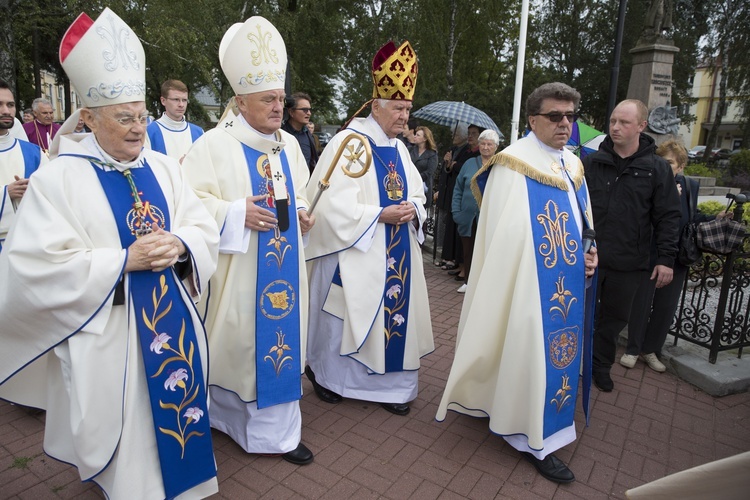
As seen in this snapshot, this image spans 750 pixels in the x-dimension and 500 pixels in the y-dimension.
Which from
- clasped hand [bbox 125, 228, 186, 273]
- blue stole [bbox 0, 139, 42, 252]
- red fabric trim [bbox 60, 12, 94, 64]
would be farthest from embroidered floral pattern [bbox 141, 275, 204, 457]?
blue stole [bbox 0, 139, 42, 252]

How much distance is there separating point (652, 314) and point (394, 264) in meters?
2.46

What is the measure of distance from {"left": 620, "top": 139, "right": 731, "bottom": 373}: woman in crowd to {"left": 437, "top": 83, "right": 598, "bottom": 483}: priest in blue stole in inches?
61.6

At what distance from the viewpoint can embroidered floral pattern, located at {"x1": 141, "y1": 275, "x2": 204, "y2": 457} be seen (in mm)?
2311

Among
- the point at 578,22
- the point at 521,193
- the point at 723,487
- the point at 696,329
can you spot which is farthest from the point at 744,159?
the point at 723,487

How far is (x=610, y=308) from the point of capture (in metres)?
4.09

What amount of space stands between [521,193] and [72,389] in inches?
94.0

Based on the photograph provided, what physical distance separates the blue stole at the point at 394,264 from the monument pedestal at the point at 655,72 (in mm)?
8620

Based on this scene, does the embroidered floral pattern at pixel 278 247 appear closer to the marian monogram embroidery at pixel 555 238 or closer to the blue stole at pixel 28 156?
the marian monogram embroidery at pixel 555 238

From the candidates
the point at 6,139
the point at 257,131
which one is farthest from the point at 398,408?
the point at 6,139

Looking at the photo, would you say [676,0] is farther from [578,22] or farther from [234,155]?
[234,155]

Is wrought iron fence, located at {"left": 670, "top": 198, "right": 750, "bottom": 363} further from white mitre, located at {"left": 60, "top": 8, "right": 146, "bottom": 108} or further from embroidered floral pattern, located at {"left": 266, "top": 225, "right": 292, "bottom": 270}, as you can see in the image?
white mitre, located at {"left": 60, "top": 8, "right": 146, "bottom": 108}

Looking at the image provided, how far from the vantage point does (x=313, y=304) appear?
12.7 feet

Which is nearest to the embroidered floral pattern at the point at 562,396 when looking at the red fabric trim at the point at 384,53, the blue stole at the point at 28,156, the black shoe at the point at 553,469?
the black shoe at the point at 553,469

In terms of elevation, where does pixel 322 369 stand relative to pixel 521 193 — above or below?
below
